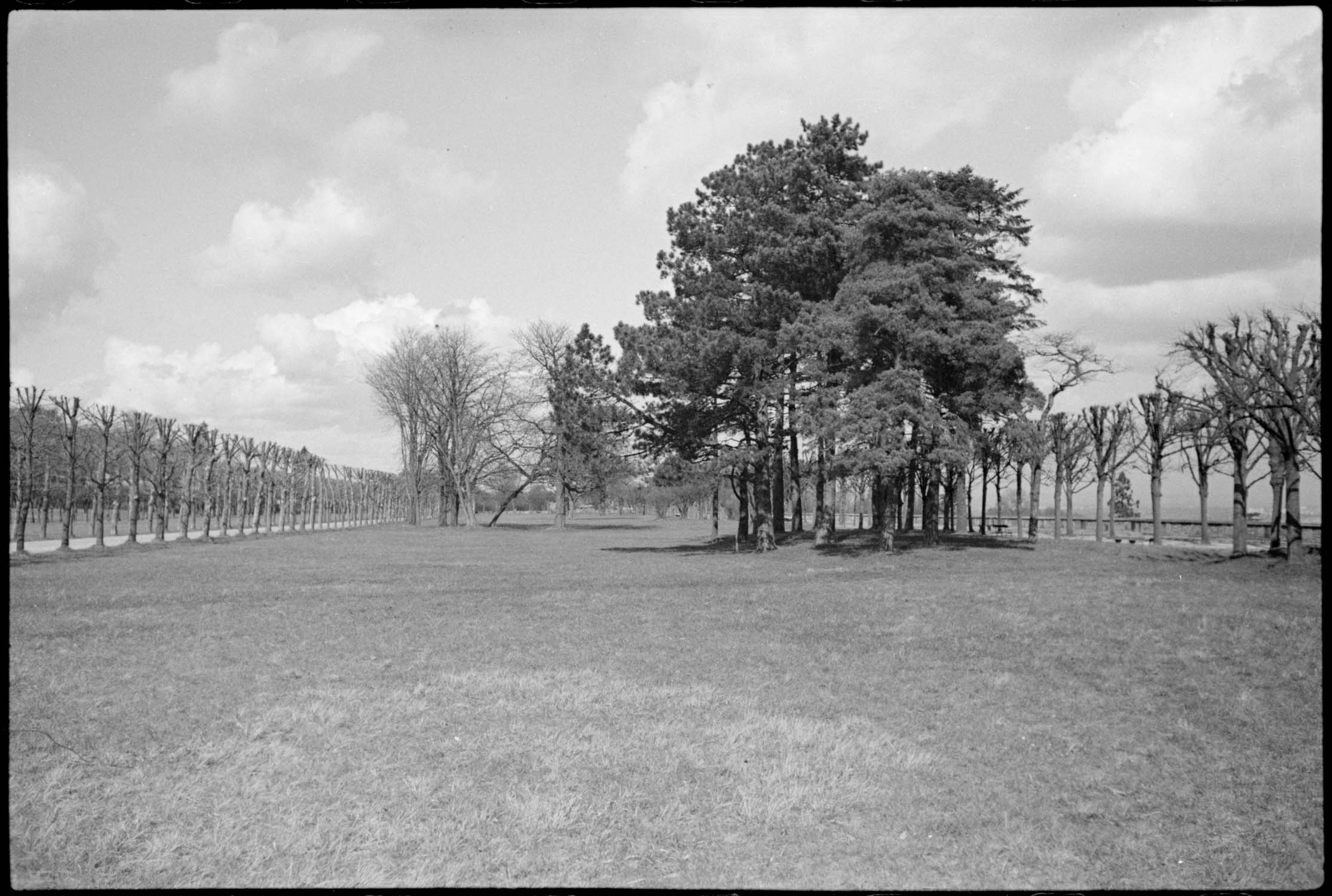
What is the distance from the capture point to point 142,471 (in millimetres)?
45594

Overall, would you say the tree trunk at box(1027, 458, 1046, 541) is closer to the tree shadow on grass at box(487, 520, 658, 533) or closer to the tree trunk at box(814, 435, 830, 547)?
the tree trunk at box(814, 435, 830, 547)

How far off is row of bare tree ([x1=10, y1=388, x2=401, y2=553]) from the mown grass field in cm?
1786

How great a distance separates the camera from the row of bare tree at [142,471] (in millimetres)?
32938

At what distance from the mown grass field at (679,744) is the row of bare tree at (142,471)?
17862mm

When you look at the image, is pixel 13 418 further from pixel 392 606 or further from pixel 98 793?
pixel 98 793

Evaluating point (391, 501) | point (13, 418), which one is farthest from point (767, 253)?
point (391, 501)

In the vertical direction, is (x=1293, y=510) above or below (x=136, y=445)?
below

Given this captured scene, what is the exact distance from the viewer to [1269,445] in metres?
26.5

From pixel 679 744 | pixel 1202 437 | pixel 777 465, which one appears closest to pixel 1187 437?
pixel 1202 437

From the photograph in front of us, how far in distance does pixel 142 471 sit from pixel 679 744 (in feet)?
155

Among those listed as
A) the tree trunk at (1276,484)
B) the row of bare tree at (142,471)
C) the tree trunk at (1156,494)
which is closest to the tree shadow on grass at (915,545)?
the tree trunk at (1156,494)

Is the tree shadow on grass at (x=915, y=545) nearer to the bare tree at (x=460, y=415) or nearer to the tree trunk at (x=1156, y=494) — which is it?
the tree trunk at (x=1156, y=494)

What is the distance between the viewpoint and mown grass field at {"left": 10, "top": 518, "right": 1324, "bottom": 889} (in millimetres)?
5594

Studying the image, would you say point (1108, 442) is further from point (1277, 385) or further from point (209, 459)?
point (209, 459)
